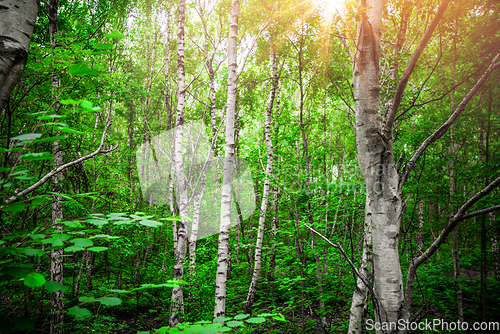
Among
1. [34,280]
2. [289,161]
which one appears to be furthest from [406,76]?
[289,161]

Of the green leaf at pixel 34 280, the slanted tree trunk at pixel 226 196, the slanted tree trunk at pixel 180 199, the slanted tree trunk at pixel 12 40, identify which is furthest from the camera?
the slanted tree trunk at pixel 180 199

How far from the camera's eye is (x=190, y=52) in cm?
1250

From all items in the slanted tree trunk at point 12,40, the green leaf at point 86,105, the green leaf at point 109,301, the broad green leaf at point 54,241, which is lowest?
the green leaf at point 109,301

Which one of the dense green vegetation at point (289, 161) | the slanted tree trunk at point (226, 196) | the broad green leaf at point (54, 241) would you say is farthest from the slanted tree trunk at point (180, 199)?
the broad green leaf at point (54, 241)

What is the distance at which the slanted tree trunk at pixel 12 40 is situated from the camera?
1.02 m

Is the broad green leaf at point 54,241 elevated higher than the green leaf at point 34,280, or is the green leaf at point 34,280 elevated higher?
the broad green leaf at point 54,241

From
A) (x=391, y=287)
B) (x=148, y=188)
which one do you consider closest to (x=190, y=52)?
(x=148, y=188)

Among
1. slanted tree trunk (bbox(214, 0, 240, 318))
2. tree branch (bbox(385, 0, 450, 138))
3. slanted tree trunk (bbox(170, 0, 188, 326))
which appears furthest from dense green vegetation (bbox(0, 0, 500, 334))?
tree branch (bbox(385, 0, 450, 138))

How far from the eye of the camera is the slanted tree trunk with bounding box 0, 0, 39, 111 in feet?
3.35

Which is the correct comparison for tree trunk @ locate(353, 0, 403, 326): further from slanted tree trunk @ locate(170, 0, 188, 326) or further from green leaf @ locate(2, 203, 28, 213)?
slanted tree trunk @ locate(170, 0, 188, 326)

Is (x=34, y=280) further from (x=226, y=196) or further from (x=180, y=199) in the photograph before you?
(x=180, y=199)

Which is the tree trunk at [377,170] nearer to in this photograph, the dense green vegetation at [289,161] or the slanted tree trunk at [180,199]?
the dense green vegetation at [289,161]

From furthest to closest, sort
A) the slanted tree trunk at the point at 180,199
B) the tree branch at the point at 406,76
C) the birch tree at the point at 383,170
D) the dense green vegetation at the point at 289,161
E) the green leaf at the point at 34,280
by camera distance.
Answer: the slanted tree trunk at the point at 180,199 → the dense green vegetation at the point at 289,161 → the birch tree at the point at 383,170 → the tree branch at the point at 406,76 → the green leaf at the point at 34,280

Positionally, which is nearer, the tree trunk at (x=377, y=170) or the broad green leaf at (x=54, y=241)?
the broad green leaf at (x=54, y=241)
